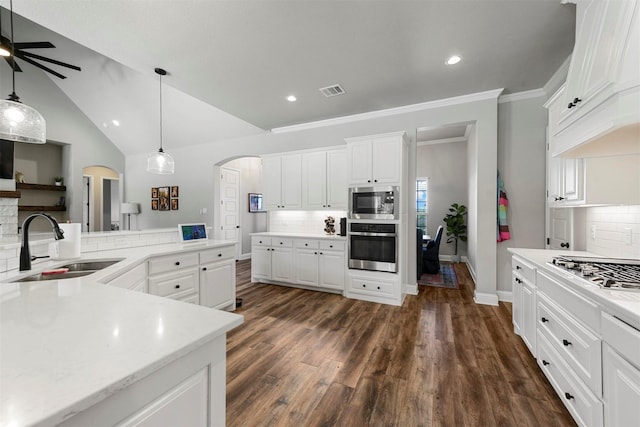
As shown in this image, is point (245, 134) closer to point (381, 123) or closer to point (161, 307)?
point (381, 123)

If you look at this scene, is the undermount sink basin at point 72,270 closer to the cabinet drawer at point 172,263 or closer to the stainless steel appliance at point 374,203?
the cabinet drawer at point 172,263

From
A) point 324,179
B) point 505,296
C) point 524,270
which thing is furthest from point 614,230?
point 324,179

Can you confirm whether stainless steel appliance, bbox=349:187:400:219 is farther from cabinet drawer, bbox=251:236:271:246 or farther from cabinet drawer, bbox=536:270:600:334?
cabinet drawer, bbox=536:270:600:334

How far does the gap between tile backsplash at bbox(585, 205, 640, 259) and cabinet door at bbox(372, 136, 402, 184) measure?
6.30 feet

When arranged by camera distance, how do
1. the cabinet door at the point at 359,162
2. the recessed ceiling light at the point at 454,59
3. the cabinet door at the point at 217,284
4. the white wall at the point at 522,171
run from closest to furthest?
the recessed ceiling light at the point at 454,59
the cabinet door at the point at 217,284
the white wall at the point at 522,171
the cabinet door at the point at 359,162

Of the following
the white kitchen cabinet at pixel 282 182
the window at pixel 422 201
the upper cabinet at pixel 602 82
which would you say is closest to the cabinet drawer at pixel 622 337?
the upper cabinet at pixel 602 82

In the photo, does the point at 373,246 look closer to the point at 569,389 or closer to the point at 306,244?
the point at 306,244

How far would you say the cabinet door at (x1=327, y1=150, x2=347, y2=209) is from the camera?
4.16 metres

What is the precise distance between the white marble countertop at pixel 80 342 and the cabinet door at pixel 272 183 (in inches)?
140

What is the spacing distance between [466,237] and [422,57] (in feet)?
16.1

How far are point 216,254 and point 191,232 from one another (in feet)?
1.61

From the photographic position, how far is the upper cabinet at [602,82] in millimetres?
1264

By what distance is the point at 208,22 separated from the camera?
2264mm

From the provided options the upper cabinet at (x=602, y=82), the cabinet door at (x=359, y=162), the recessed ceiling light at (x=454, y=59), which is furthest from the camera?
the cabinet door at (x=359, y=162)
